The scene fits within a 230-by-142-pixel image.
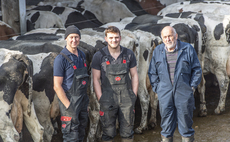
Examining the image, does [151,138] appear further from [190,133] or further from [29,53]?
[29,53]

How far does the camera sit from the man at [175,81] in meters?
3.71

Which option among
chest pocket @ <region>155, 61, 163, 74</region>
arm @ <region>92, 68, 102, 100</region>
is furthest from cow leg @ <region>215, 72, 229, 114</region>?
arm @ <region>92, 68, 102, 100</region>

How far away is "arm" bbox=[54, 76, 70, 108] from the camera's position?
3.33 m

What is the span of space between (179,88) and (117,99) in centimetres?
84

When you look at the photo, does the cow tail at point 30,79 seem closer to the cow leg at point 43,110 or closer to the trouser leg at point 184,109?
the cow leg at point 43,110

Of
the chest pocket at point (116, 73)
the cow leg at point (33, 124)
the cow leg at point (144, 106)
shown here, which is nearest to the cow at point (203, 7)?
the cow leg at point (144, 106)

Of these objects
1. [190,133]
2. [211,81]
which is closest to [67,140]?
[190,133]

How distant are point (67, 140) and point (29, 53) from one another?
4.87ft

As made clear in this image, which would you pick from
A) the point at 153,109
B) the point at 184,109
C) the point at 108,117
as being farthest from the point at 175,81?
the point at 153,109

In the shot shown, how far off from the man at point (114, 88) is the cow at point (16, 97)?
0.90 metres

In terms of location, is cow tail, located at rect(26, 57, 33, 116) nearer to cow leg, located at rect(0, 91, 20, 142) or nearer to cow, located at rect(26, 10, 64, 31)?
cow leg, located at rect(0, 91, 20, 142)

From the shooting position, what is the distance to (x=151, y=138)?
16.9ft

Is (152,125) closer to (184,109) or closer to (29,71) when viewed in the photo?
(184,109)

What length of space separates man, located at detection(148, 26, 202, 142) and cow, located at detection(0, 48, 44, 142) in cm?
172
